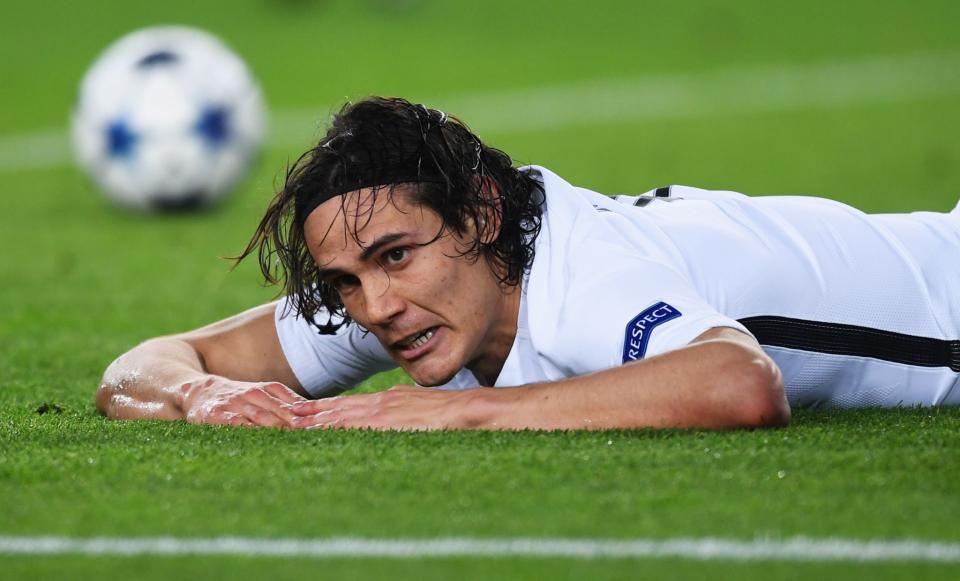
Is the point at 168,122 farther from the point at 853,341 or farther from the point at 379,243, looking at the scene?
the point at 853,341

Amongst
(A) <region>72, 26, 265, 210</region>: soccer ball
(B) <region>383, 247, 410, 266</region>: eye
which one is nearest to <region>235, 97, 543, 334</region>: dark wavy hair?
(B) <region>383, 247, 410, 266</region>: eye

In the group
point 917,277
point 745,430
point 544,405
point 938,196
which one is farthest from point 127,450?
point 938,196

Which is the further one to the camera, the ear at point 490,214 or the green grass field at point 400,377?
Result: the ear at point 490,214

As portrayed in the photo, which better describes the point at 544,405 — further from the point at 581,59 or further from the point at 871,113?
the point at 581,59

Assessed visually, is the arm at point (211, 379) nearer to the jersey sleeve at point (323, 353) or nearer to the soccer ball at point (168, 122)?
the jersey sleeve at point (323, 353)

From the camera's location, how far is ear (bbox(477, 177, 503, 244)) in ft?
14.0

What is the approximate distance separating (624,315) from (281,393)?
3.38 ft

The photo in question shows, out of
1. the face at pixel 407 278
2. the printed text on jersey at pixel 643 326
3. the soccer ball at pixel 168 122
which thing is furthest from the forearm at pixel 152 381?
the soccer ball at pixel 168 122

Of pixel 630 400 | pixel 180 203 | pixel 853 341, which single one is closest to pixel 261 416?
pixel 630 400

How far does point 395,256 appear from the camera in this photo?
418 cm

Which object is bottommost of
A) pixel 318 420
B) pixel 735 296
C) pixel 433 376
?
pixel 318 420

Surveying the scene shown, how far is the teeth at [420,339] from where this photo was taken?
420 centimetres

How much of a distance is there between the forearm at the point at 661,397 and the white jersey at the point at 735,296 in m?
0.10

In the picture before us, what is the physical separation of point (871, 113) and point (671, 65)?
161 inches
